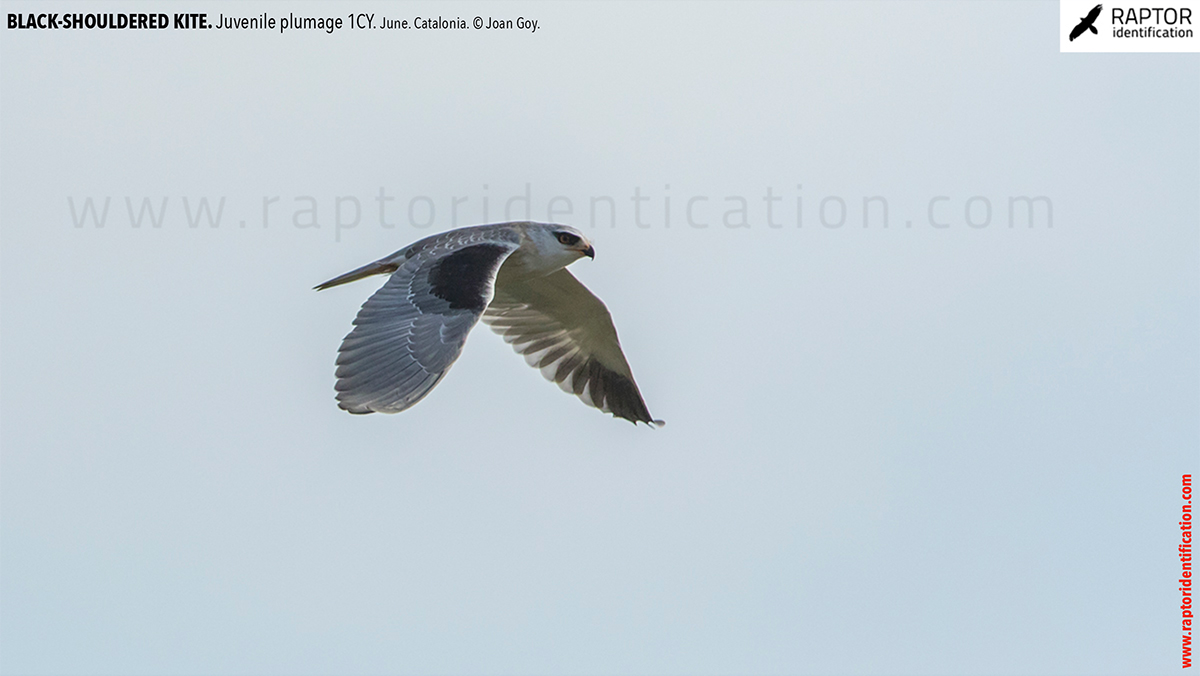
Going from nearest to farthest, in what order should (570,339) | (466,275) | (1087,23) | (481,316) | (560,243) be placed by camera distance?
(466,275) → (481,316) → (560,243) → (570,339) → (1087,23)

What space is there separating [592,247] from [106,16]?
5.69 metres

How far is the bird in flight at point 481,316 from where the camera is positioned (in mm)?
8805

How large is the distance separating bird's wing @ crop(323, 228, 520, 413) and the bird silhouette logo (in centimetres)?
649

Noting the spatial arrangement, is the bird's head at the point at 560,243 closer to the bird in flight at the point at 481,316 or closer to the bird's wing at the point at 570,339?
the bird in flight at the point at 481,316

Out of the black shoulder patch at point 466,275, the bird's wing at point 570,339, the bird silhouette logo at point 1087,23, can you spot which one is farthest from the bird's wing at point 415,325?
the bird silhouette logo at point 1087,23

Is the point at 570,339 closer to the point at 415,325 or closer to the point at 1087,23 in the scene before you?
the point at 415,325

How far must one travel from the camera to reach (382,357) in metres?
8.96

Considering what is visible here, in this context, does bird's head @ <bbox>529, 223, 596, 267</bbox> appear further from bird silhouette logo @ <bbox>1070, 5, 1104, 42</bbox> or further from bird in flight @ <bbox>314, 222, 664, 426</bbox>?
bird silhouette logo @ <bbox>1070, 5, 1104, 42</bbox>

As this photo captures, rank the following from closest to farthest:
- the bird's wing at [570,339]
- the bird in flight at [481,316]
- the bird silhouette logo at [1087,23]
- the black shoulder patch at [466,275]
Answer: the bird in flight at [481,316] < the black shoulder patch at [466,275] < the bird's wing at [570,339] < the bird silhouette logo at [1087,23]

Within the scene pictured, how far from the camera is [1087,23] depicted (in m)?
13.5

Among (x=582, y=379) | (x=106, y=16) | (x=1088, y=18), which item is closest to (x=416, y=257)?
(x=582, y=379)

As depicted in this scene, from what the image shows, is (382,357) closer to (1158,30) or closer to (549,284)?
(549,284)

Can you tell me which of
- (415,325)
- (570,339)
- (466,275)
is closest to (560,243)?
(466,275)

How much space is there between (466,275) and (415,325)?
745 millimetres
